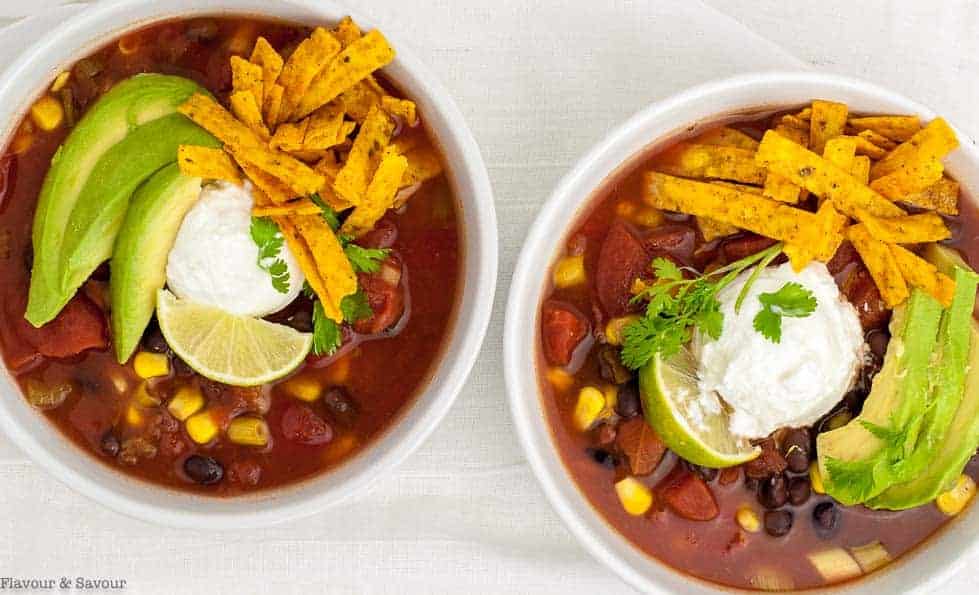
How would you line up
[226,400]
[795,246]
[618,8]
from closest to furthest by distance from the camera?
[795,246] < [226,400] < [618,8]

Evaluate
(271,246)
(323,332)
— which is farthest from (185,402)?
(271,246)

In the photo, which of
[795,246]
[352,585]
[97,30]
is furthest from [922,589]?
[97,30]

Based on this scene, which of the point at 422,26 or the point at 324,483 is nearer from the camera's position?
the point at 324,483

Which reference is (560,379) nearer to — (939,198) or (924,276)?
(924,276)

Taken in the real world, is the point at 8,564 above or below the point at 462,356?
below

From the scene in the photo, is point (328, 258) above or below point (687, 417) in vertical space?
above

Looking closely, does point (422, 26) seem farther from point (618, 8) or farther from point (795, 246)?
point (795, 246)
